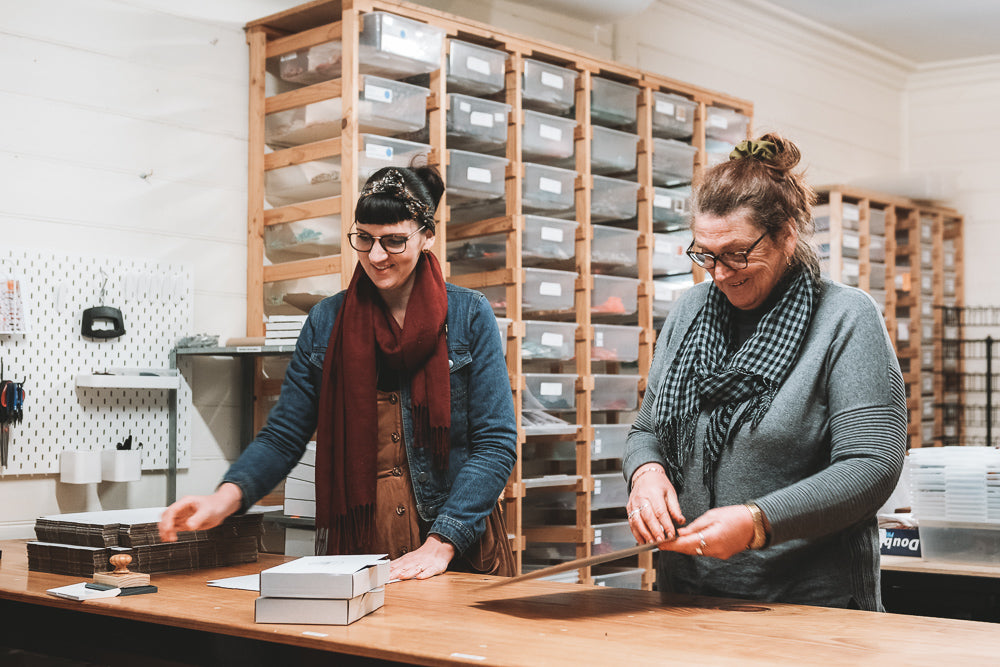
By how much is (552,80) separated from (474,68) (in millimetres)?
424

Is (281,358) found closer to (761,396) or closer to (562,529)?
(562,529)

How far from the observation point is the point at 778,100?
6.04 metres

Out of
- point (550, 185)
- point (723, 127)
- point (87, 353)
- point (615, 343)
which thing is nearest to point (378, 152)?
point (550, 185)

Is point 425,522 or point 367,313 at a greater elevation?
point 367,313

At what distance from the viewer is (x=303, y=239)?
3.44 meters

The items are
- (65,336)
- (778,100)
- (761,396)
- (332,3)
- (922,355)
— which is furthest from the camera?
(922,355)

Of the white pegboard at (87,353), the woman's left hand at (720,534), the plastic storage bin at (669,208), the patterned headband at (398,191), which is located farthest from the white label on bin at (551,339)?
the woman's left hand at (720,534)

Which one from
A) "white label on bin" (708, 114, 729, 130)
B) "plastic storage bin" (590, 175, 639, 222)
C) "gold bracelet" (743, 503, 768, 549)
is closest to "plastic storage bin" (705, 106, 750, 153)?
"white label on bin" (708, 114, 729, 130)

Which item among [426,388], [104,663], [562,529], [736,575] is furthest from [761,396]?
[562,529]

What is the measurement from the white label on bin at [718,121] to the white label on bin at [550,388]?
1512 mm

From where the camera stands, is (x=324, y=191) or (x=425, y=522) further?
(x=324, y=191)

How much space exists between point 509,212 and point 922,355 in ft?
12.3

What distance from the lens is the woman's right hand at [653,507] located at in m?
1.63

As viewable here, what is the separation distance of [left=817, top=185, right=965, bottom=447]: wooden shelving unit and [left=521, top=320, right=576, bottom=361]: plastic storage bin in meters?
2.40
